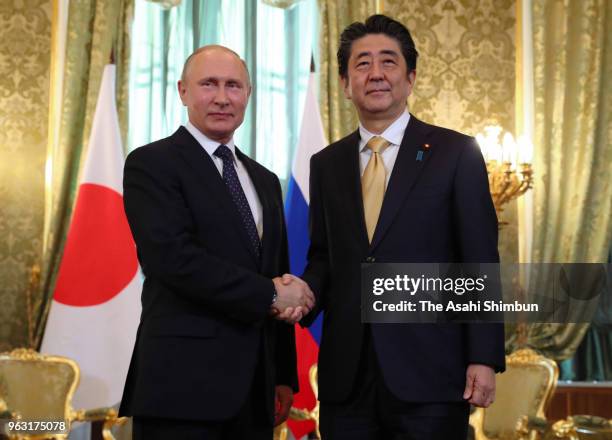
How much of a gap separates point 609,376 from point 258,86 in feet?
10.4

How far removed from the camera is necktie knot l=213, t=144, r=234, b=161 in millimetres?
2553

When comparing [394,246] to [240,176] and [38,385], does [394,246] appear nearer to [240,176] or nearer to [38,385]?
[240,176]

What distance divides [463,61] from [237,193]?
374cm

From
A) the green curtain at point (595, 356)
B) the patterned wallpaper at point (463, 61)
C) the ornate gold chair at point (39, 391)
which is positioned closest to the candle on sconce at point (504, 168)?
the patterned wallpaper at point (463, 61)

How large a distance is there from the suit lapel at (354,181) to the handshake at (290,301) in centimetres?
23

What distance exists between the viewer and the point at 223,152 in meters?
2.56

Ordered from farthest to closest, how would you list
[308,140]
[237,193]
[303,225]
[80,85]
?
1. [80,85]
2. [308,140]
3. [303,225]
4. [237,193]

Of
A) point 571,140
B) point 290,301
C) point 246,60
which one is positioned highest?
point 246,60

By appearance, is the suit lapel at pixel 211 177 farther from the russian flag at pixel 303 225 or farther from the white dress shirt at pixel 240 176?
the russian flag at pixel 303 225

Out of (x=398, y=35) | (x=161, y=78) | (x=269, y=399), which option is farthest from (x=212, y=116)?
(x=161, y=78)

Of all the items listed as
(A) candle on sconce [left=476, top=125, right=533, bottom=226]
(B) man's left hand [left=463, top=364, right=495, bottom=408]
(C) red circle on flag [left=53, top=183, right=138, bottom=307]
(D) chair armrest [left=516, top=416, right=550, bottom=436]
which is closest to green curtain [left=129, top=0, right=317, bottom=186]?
(C) red circle on flag [left=53, top=183, right=138, bottom=307]

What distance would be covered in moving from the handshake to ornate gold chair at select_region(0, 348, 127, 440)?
2.06m

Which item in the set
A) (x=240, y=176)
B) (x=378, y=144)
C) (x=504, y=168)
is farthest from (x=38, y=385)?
(x=504, y=168)

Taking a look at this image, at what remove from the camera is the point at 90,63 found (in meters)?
5.28
